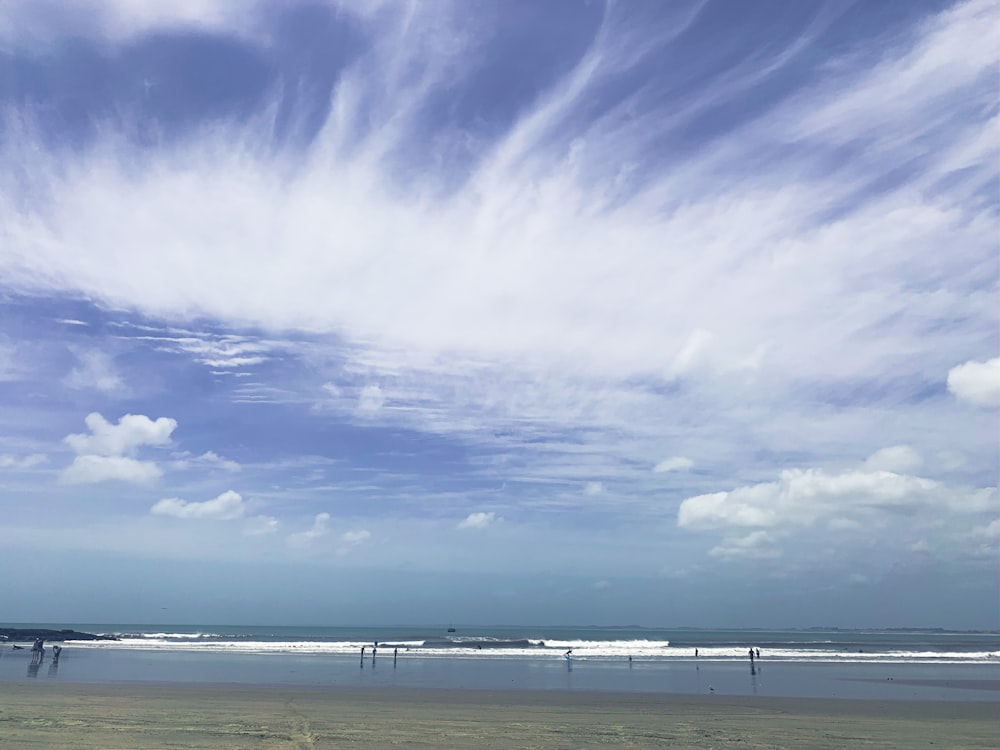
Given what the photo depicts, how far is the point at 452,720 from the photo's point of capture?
92.3 ft

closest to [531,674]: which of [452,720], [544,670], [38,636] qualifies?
[544,670]

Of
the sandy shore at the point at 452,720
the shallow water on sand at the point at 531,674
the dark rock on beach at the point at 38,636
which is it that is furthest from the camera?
the dark rock on beach at the point at 38,636

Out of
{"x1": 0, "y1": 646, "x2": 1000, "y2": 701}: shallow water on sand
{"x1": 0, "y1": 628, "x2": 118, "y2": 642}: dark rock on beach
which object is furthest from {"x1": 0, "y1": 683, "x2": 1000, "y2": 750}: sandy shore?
{"x1": 0, "y1": 628, "x2": 118, "y2": 642}: dark rock on beach

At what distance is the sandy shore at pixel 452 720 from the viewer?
23641mm

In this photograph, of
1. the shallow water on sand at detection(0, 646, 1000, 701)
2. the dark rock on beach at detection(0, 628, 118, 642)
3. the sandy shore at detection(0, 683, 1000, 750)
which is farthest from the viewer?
the dark rock on beach at detection(0, 628, 118, 642)

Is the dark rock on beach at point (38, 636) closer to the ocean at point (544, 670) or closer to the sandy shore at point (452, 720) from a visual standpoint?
the ocean at point (544, 670)

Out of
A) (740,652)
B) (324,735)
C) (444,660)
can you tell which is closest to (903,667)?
(740,652)

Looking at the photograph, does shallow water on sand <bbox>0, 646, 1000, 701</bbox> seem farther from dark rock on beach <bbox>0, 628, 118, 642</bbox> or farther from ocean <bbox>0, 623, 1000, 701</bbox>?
dark rock on beach <bbox>0, 628, 118, 642</bbox>

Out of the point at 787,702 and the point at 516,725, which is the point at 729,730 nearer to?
the point at 516,725

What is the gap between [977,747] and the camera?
949 inches

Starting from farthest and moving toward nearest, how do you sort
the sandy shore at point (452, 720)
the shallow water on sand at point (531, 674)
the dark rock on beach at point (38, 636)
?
the dark rock on beach at point (38, 636), the shallow water on sand at point (531, 674), the sandy shore at point (452, 720)

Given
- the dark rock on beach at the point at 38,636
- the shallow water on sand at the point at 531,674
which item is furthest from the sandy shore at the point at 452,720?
the dark rock on beach at the point at 38,636

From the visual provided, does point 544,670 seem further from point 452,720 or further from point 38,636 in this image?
point 38,636

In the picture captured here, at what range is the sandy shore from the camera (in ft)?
77.6
